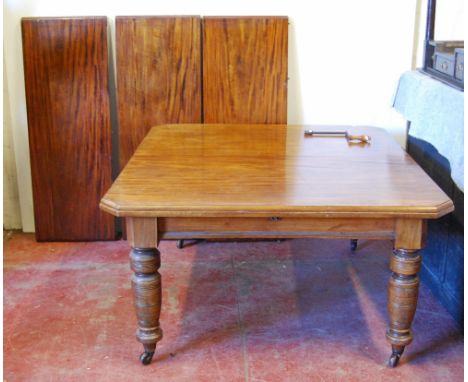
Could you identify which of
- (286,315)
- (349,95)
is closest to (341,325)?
(286,315)

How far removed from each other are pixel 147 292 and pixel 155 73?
1531 mm

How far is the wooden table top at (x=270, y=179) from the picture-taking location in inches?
87.5

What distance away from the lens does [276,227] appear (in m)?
2.31

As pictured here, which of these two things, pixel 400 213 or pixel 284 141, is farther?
pixel 284 141

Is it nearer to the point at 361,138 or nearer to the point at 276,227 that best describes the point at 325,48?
the point at 361,138

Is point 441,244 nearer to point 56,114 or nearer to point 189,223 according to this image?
point 189,223

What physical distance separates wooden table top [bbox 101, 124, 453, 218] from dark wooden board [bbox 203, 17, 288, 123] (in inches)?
14.7

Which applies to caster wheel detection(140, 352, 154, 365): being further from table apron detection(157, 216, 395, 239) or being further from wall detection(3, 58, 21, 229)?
wall detection(3, 58, 21, 229)

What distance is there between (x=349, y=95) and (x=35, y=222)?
6.23 feet

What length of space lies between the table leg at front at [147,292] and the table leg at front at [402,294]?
85cm

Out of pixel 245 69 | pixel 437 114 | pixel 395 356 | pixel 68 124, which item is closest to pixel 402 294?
pixel 395 356

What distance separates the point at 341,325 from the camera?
2.83 metres

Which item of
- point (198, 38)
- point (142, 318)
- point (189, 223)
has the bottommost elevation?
point (142, 318)

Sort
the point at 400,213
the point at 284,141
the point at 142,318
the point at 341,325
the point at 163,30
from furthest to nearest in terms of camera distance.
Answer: the point at 163,30, the point at 284,141, the point at 341,325, the point at 142,318, the point at 400,213
